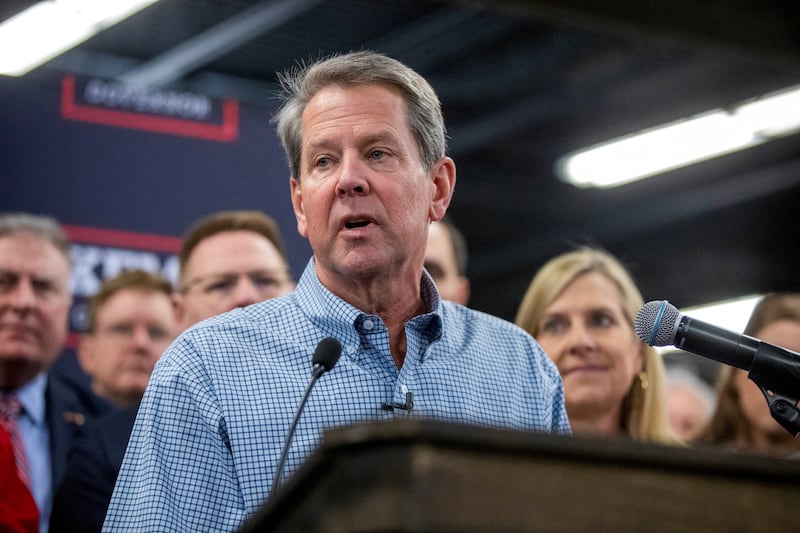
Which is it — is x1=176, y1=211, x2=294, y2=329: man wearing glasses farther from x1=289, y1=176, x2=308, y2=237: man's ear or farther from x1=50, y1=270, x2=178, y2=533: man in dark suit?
x1=289, y1=176, x2=308, y2=237: man's ear

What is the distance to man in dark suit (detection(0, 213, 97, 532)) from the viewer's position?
365 centimetres

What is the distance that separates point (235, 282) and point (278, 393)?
169 centimetres

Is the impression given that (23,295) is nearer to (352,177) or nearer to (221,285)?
(221,285)

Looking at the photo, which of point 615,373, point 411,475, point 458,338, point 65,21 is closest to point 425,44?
point 65,21

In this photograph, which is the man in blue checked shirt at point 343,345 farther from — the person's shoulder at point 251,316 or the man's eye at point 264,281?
the man's eye at point 264,281

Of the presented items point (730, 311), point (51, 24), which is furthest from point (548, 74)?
point (730, 311)

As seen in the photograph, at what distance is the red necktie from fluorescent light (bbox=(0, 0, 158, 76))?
6.64 feet

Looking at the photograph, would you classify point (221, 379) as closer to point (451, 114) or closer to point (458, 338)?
point (458, 338)

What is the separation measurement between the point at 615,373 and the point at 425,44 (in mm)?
4649

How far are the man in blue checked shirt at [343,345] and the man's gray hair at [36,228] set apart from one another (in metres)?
1.75

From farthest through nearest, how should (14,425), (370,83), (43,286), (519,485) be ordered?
1. (43,286)
2. (14,425)
3. (370,83)
4. (519,485)

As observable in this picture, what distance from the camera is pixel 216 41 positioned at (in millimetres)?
7949

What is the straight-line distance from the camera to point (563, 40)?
7.89 m

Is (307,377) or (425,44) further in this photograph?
(425,44)
